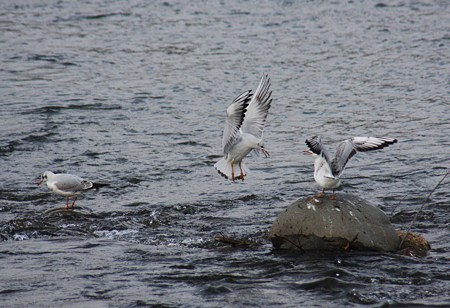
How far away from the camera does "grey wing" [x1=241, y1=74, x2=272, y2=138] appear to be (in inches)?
436

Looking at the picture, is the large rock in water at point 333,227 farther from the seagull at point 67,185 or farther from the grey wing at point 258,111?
the seagull at point 67,185

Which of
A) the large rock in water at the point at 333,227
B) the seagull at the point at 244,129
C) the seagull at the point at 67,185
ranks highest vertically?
the seagull at the point at 244,129

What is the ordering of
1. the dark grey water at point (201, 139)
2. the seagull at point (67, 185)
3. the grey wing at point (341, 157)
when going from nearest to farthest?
the dark grey water at point (201, 139) → the grey wing at point (341, 157) → the seagull at point (67, 185)

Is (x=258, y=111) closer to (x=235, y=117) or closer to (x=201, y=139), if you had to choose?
(x=235, y=117)

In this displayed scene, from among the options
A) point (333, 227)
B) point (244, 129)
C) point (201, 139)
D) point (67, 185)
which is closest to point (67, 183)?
point (67, 185)

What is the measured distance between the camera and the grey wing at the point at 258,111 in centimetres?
1107

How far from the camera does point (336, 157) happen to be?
30.3ft

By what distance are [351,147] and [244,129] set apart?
208cm

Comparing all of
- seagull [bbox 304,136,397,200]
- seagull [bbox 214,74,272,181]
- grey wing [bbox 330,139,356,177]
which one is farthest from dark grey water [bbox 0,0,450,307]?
grey wing [bbox 330,139,356,177]

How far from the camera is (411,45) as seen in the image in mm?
19875

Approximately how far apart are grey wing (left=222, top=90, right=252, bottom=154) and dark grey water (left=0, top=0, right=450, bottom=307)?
905 mm

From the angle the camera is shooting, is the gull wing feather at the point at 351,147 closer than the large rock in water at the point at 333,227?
No

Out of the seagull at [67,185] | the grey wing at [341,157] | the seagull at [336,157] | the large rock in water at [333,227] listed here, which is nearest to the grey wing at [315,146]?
the seagull at [336,157]

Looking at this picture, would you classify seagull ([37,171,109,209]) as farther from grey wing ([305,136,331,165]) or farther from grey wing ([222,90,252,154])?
grey wing ([305,136,331,165])
